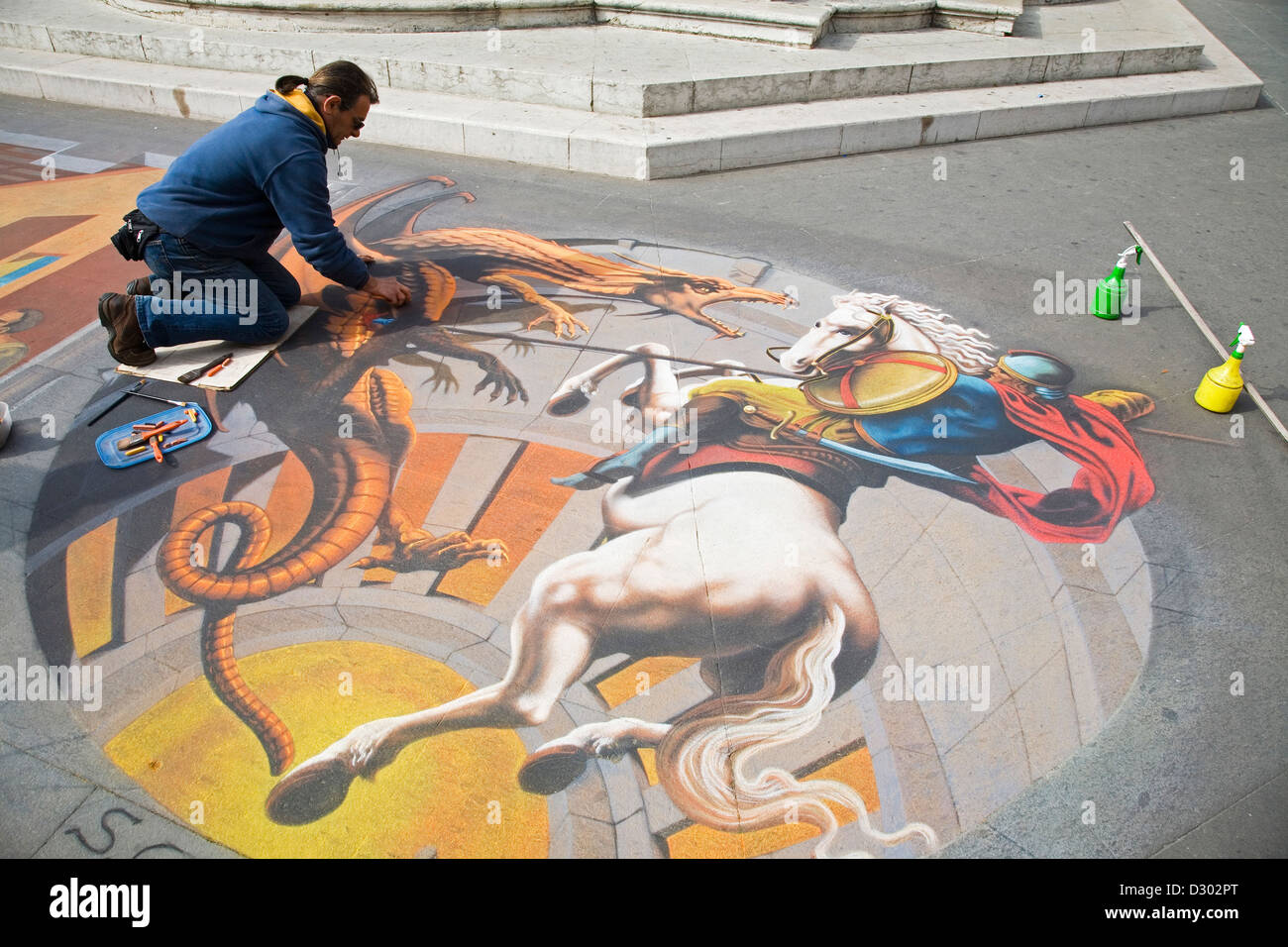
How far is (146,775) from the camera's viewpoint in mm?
2594

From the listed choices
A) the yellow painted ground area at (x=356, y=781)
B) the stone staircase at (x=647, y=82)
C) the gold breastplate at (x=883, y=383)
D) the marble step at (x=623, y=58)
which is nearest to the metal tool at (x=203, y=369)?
the yellow painted ground area at (x=356, y=781)

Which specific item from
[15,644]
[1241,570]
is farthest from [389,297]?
[1241,570]

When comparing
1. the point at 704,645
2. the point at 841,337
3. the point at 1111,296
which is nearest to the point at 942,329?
the point at 841,337

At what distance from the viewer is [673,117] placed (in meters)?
6.85

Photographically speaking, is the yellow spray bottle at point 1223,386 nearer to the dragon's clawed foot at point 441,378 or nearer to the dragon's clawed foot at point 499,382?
the dragon's clawed foot at point 499,382

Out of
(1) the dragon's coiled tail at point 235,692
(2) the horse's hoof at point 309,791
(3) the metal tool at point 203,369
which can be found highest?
(3) the metal tool at point 203,369

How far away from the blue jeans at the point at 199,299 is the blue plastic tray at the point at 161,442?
A: 482 millimetres

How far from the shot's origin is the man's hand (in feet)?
14.9

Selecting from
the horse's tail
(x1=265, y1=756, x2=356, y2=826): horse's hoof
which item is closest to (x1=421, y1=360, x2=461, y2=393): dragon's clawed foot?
(x1=265, y1=756, x2=356, y2=826): horse's hoof

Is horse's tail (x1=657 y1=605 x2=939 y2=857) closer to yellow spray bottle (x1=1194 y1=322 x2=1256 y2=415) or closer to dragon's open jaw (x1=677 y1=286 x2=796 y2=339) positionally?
dragon's open jaw (x1=677 y1=286 x2=796 y2=339)

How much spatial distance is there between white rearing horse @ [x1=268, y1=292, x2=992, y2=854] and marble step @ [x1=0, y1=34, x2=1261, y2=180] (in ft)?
12.9

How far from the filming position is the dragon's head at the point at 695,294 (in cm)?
484

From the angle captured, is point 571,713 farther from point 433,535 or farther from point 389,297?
point 389,297
